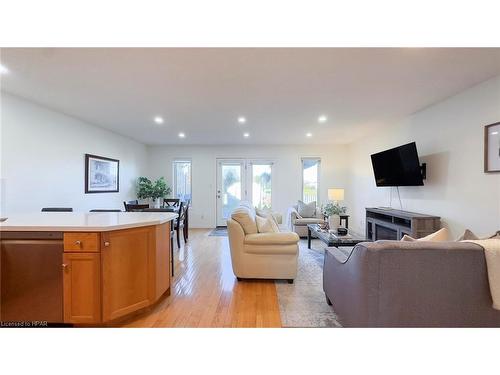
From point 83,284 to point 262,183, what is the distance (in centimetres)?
545

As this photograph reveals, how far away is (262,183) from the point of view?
6918mm

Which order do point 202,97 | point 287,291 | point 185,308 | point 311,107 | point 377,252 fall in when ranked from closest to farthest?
point 377,252
point 185,308
point 287,291
point 202,97
point 311,107

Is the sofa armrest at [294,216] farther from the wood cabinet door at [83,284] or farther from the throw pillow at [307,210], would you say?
the wood cabinet door at [83,284]

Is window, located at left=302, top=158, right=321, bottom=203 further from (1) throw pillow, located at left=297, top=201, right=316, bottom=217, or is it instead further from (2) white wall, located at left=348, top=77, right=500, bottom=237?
(2) white wall, located at left=348, top=77, right=500, bottom=237

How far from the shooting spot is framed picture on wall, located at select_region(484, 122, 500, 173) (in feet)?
8.16

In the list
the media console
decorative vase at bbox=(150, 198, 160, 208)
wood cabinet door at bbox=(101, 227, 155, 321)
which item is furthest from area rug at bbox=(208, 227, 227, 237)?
wood cabinet door at bbox=(101, 227, 155, 321)

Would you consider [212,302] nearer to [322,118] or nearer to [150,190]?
[322,118]

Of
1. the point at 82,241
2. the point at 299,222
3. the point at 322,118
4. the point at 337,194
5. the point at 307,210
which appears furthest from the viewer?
the point at 307,210

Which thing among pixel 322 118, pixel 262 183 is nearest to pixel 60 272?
pixel 322 118

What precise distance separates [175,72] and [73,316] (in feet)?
7.98
